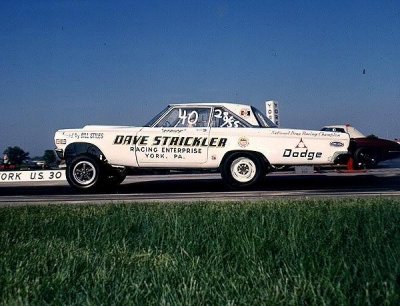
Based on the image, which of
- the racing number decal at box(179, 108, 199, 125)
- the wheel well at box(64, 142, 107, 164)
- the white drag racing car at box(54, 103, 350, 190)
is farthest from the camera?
the wheel well at box(64, 142, 107, 164)

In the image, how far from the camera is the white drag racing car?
9094 millimetres

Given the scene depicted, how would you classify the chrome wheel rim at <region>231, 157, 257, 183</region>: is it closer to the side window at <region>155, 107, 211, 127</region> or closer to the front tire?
the side window at <region>155, 107, 211, 127</region>

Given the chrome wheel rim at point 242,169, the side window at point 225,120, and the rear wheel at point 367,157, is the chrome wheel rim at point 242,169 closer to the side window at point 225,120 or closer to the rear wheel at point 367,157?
the side window at point 225,120

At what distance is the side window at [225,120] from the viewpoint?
9445mm

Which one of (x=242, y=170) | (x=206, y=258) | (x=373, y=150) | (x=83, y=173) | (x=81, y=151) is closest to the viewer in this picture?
(x=206, y=258)

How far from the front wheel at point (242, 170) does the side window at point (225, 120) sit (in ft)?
2.09

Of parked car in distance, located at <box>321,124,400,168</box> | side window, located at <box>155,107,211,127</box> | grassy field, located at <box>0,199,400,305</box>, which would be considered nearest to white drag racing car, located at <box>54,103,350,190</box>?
side window, located at <box>155,107,211,127</box>

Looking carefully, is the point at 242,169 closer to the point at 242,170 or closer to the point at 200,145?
the point at 242,170

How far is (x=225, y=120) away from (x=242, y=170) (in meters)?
1.10

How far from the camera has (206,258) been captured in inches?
122

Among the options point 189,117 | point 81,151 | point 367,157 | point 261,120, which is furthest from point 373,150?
point 81,151

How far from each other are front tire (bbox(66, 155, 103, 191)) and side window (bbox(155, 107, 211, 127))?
1538 millimetres

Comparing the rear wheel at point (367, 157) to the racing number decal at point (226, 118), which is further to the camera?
the rear wheel at point (367, 157)

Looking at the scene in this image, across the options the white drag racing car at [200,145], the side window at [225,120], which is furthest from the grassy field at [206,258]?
the side window at [225,120]
